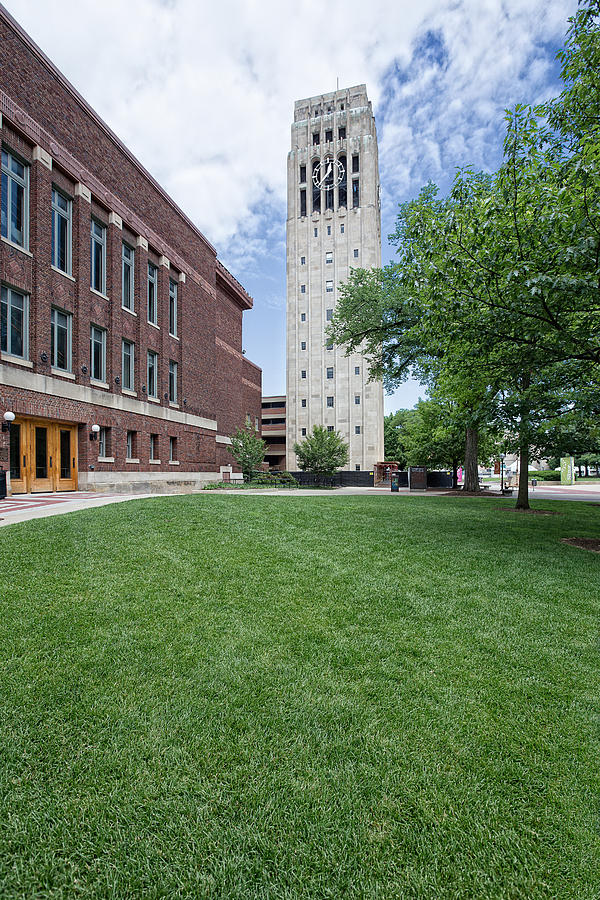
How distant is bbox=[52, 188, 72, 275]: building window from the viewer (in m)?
18.4

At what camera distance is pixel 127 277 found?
23.6m

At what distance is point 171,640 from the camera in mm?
4004

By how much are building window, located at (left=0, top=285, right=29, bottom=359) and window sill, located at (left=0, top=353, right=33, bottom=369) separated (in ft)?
0.67

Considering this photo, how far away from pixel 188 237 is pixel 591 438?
27.0 metres

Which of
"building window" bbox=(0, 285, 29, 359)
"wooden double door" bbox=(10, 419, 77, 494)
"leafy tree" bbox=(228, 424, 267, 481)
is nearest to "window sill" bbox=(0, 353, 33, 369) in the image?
"building window" bbox=(0, 285, 29, 359)

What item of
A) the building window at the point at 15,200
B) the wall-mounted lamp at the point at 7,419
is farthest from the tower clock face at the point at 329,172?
the wall-mounted lamp at the point at 7,419

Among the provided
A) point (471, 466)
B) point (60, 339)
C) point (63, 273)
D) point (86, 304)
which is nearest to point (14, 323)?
point (60, 339)

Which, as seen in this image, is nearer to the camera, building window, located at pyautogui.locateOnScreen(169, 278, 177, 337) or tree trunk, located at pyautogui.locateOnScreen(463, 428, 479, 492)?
tree trunk, located at pyautogui.locateOnScreen(463, 428, 479, 492)

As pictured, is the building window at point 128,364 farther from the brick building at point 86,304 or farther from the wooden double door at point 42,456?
the wooden double door at point 42,456

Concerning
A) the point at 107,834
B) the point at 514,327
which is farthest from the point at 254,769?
the point at 514,327

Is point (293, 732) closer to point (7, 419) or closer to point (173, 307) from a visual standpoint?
point (7, 419)

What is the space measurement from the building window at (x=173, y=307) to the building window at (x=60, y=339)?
917 centimetres

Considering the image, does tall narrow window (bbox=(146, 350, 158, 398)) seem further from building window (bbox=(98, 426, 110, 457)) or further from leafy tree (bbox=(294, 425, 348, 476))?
leafy tree (bbox=(294, 425, 348, 476))

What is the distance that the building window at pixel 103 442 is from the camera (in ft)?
68.1
